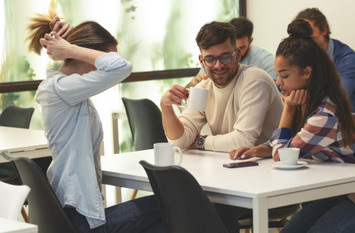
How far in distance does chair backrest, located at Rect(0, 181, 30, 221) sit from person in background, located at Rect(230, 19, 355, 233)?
1.08 m

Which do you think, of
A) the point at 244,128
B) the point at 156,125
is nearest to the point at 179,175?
the point at 244,128

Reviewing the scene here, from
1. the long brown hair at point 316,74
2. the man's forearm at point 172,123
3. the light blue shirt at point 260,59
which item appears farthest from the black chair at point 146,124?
the long brown hair at point 316,74

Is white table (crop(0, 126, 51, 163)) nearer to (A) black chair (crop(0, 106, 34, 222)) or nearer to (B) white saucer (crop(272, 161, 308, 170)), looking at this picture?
(A) black chair (crop(0, 106, 34, 222))

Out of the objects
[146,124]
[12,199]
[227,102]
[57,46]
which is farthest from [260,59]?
[12,199]

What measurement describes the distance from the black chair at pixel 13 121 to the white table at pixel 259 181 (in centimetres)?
165

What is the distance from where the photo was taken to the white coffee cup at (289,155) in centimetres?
252

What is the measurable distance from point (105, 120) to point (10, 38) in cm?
112

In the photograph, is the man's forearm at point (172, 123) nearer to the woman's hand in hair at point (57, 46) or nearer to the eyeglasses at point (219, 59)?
the eyeglasses at point (219, 59)

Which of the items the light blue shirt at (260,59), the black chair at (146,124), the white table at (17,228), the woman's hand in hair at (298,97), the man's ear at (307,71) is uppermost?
the man's ear at (307,71)

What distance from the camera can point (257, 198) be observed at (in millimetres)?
2117

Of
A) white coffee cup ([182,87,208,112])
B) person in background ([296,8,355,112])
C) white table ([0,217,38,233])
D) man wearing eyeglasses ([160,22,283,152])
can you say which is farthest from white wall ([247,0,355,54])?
white table ([0,217,38,233])

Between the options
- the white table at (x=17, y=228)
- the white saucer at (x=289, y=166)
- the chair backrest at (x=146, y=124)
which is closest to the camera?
the white table at (x=17, y=228)

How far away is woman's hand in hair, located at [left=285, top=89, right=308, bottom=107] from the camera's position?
105 inches

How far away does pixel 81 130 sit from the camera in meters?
2.47
